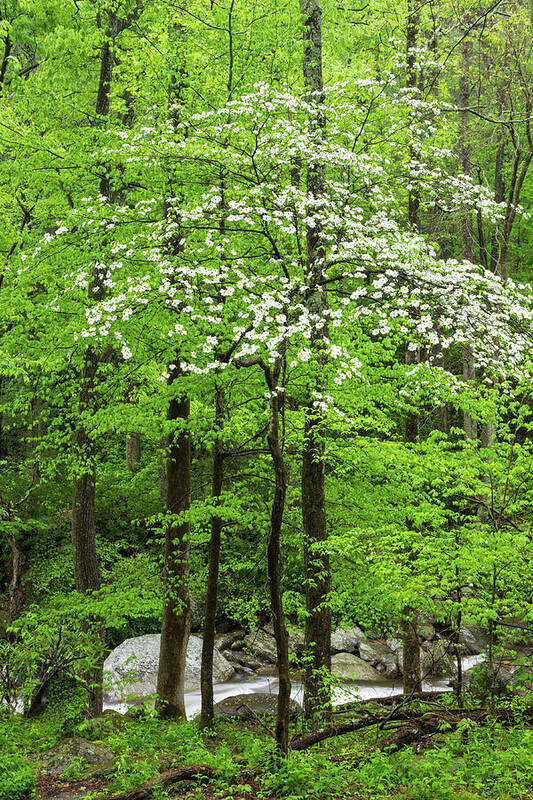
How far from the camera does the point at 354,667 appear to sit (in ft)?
54.5

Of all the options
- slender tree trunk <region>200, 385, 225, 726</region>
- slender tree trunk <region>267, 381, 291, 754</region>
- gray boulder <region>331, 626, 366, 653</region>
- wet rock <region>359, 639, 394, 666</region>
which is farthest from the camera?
gray boulder <region>331, 626, 366, 653</region>

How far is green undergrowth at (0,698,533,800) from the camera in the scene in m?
5.49

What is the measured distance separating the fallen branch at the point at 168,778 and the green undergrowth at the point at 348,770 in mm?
95

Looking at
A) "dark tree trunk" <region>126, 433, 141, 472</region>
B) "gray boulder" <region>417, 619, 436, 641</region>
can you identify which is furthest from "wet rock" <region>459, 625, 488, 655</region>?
"dark tree trunk" <region>126, 433, 141, 472</region>

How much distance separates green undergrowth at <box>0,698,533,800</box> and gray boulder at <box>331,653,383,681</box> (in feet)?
28.5

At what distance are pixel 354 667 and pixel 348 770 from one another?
10.9m

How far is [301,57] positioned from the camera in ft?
42.3

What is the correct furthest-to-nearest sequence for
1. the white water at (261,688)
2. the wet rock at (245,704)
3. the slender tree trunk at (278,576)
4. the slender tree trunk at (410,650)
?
the white water at (261,688) → the wet rock at (245,704) → the slender tree trunk at (410,650) → the slender tree trunk at (278,576)

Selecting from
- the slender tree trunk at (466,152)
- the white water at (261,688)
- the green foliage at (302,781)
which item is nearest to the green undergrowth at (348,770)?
the green foliage at (302,781)

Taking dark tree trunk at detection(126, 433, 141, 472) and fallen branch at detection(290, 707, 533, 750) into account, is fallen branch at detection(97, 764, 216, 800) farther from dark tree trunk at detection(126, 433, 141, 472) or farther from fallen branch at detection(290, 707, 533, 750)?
dark tree trunk at detection(126, 433, 141, 472)

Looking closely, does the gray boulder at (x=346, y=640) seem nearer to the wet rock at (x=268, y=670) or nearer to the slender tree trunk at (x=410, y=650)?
the wet rock at (x=268, y=670)

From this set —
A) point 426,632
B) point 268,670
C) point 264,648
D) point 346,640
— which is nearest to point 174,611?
point 268,670

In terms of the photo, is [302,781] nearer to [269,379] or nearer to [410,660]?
[269,379]

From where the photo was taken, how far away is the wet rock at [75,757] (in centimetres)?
724
